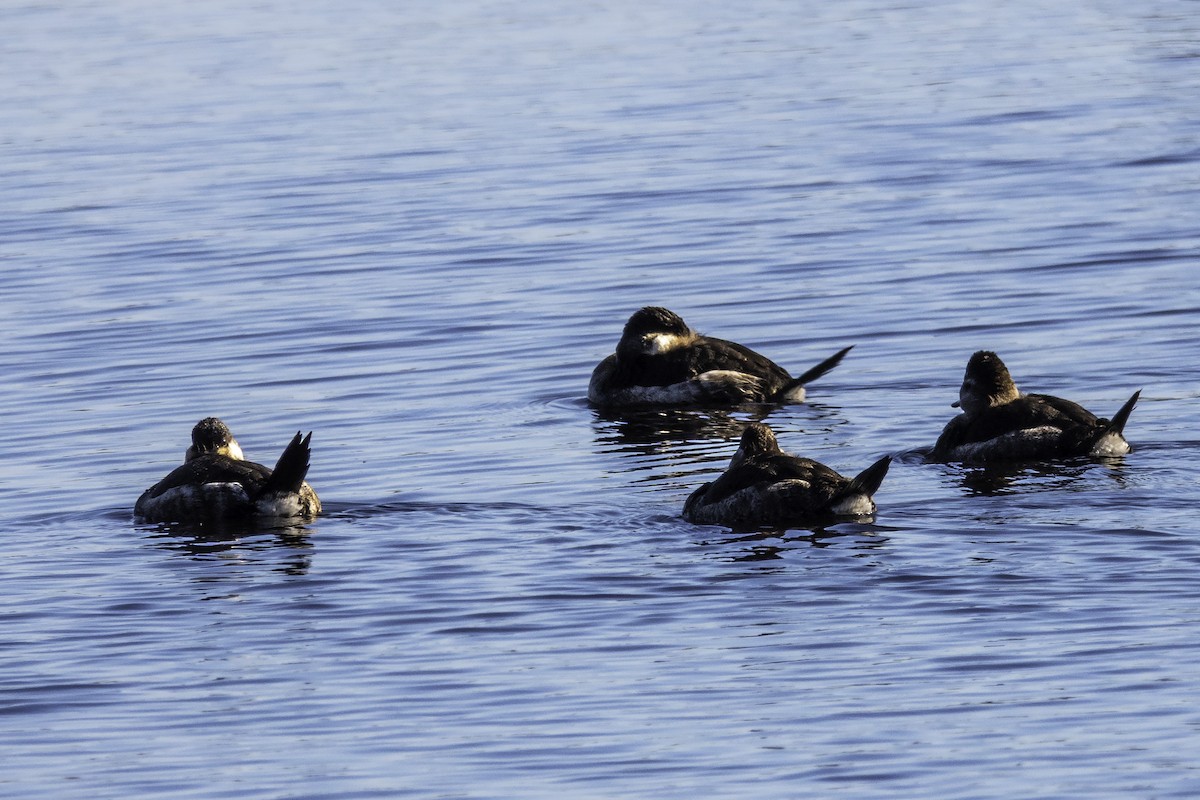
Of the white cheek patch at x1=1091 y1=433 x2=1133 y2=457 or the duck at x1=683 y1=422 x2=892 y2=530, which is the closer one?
the duck at x1=683 y1=422 x2=892 y2=530

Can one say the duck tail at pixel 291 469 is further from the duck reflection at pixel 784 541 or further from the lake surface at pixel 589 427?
the duck reflection at pixel 784 541

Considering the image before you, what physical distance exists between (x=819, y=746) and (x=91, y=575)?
16.8ft

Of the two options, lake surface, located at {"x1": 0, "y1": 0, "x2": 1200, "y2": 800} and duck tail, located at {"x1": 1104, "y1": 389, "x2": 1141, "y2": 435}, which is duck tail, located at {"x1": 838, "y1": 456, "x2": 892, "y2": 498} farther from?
duck tail, located at {"x1": 1104, "y1": 389, "x2": 1141, "y2": 435}

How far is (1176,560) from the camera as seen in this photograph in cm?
1186

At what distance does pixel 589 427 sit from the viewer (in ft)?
57.9

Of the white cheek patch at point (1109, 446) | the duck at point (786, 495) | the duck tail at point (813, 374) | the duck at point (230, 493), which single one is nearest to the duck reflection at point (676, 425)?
the duck tail at point (813, 374)

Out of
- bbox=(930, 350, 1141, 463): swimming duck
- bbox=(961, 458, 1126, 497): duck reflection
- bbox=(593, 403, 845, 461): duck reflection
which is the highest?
bbox=(930, 350, 1141, 463): swimming duck

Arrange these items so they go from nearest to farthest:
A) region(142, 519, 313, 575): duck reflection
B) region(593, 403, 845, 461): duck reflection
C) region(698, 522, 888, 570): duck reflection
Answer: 1. region(698, 522, 888, 570): duck reflection
2. region(142, 519, 313, 575): duck reflection
3. region(593, 403, 845, 461): duck reflection

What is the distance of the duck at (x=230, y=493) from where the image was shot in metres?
14.1

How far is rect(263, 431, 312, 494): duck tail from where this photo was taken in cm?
1386

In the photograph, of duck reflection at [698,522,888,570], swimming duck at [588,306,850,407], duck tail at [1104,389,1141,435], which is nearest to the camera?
duck reflection at [698,522,888,570]

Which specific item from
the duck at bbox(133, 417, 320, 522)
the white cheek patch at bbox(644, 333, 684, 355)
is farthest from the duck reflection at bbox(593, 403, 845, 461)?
the duck at bbox(133, 417, 320, 522)

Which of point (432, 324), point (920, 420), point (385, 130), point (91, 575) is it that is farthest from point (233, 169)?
point (91, 575)

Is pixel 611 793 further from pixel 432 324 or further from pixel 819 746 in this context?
pixel 432 324
